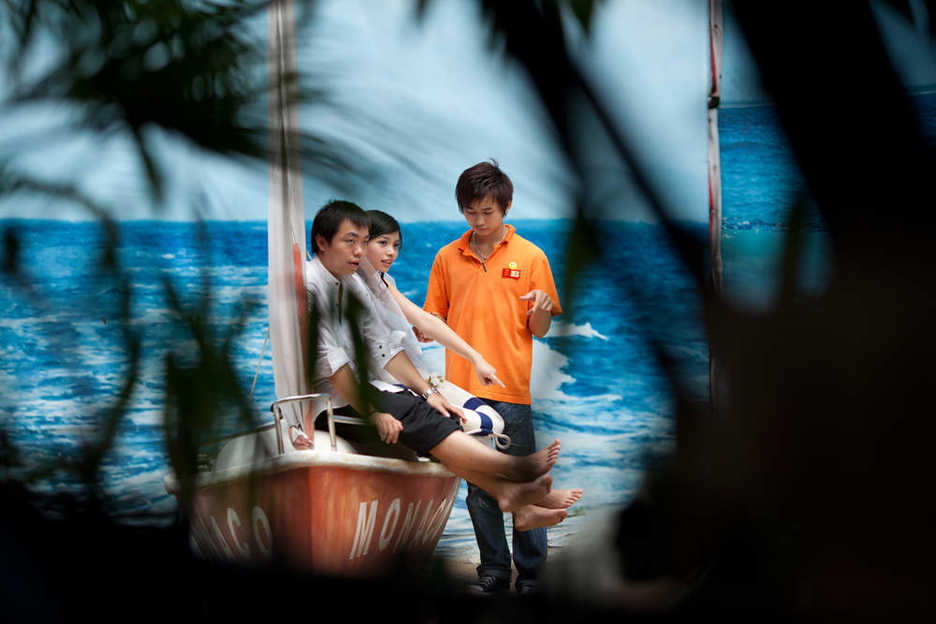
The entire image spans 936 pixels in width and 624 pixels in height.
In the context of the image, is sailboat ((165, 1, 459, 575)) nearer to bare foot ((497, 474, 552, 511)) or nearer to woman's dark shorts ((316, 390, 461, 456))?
bare foot ((497, 474, 552, 511))

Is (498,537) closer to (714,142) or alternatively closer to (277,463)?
(277,463)

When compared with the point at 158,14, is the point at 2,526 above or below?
below

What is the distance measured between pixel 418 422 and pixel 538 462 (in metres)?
0.78

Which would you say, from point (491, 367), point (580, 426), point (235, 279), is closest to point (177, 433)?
point (235, 279)

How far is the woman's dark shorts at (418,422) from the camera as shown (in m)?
0.97

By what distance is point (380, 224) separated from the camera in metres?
0.40

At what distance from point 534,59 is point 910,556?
24cm

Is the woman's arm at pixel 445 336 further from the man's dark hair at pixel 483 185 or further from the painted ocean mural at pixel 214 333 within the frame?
the painted ocean mural at pixel 214 333

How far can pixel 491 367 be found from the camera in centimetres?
101

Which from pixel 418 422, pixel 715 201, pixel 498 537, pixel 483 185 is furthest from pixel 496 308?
pixel 715 201

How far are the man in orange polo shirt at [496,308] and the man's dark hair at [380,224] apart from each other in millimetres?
38

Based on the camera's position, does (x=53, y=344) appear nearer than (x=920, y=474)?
No

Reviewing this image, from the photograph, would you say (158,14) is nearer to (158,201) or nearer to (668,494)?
(158,201)

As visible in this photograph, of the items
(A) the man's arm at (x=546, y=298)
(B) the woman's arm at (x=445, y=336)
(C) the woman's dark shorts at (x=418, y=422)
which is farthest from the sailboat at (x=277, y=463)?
(B) the woman's arm at (x=445, y=336)
